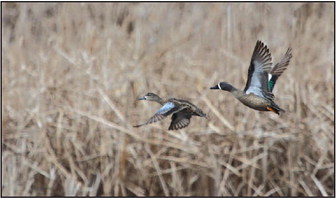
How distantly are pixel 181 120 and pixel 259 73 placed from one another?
0.29m

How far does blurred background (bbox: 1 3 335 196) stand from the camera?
4117 mm

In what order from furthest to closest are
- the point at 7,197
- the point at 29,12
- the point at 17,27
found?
the point at 29,12, the point at 17,27, the point at 7,197

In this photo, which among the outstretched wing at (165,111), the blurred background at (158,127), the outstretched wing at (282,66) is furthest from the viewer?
the blurred background at (158,127)

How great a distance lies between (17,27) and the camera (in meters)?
4.89

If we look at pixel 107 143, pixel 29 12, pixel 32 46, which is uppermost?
pixel 29 12

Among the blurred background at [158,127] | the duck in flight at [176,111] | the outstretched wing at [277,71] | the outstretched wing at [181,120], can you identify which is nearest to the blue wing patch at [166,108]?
the duck in flight at [176,111]

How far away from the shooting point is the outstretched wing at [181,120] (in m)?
1.75

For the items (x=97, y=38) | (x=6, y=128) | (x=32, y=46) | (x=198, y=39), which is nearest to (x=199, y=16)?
(x=198, y=39)

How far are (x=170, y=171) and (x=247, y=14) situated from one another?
1272 mm

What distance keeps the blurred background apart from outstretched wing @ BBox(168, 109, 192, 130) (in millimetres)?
2177

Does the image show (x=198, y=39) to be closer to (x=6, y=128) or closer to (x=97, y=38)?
(x=97, y=38)

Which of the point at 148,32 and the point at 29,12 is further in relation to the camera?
the point at 29,12

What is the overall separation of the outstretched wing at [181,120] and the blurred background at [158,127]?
85.7 inches

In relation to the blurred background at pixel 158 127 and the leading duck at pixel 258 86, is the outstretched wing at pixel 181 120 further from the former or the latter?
the blurred background at pixel 158 127
